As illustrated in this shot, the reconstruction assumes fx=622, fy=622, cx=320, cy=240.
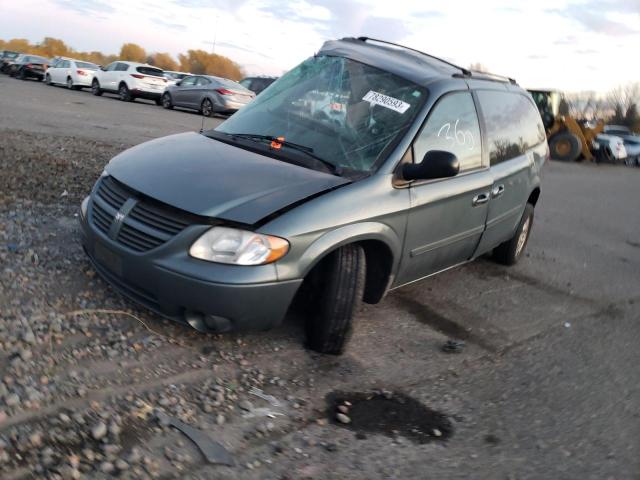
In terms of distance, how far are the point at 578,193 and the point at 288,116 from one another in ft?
42.8

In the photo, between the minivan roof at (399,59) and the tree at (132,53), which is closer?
the minivan roof at (399,59)

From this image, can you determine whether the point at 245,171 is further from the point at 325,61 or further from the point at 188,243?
the point at 325,61

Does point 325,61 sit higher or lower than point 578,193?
higher

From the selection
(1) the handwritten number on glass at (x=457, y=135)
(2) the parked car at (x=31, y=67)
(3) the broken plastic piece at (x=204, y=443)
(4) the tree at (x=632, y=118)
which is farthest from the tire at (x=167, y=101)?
(4) the tree at (x=632, y=118)

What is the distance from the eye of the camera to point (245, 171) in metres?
3.77

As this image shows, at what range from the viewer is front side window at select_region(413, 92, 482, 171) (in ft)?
14.1

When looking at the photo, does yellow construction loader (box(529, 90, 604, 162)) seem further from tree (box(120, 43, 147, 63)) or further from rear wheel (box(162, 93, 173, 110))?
tree (box(120, 43, 147, 63))

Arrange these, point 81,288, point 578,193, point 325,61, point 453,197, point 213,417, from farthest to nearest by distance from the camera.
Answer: point 578,193 → point 325,61 → point 453,197 → point 81,288 → point 213,417

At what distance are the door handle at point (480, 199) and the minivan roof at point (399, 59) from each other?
3.11 feet

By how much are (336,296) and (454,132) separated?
68.0 inches

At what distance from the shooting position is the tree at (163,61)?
89000 mm

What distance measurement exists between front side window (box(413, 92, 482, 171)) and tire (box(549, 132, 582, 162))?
22866 millimetres

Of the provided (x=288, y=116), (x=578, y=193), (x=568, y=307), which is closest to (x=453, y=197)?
(x=288, y=116)

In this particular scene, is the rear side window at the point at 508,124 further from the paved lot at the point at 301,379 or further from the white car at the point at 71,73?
the white car at the point at 71,73
